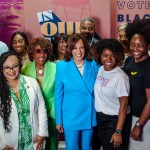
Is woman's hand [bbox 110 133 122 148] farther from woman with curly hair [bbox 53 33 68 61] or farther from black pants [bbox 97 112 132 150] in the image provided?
woman with curly hair [bbox 53 33 68 61]

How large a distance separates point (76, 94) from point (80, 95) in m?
0.04

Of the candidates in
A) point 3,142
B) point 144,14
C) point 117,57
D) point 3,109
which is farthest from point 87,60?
point 144,14

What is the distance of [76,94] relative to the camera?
2623 millimetres

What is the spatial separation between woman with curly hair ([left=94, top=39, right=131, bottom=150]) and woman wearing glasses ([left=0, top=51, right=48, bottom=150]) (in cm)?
59

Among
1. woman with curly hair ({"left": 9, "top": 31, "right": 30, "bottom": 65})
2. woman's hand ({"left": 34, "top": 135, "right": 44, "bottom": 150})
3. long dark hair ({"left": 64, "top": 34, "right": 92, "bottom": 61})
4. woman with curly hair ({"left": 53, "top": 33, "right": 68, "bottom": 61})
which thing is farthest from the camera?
woman with curly hair ({"left": 9, "top": 31, "right": 30, "bottom": 65})

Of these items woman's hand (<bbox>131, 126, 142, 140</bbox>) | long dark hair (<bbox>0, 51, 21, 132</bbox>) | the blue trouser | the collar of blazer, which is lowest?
the blue trouser

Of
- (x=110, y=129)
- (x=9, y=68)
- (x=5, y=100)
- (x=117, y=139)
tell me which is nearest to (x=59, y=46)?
(x=9, y=68)

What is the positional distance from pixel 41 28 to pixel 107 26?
43.3 inches

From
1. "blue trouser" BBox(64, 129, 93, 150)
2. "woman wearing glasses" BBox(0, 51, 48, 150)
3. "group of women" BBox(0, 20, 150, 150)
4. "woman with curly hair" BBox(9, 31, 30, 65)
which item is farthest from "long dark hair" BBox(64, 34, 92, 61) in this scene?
"woman with curly hair" BBox(9, 31, 30, 65)

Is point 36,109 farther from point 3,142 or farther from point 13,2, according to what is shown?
point 13,2

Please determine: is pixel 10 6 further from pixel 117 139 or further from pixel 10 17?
pixel 117 139

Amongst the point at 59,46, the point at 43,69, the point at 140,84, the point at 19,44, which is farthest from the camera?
the point at 19,44

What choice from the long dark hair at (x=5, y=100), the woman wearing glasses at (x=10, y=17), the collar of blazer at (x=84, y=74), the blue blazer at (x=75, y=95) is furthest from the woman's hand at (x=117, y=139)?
the woman wearing glasses at (x=10, y=17)

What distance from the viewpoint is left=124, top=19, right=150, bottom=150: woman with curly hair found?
2.25 m
